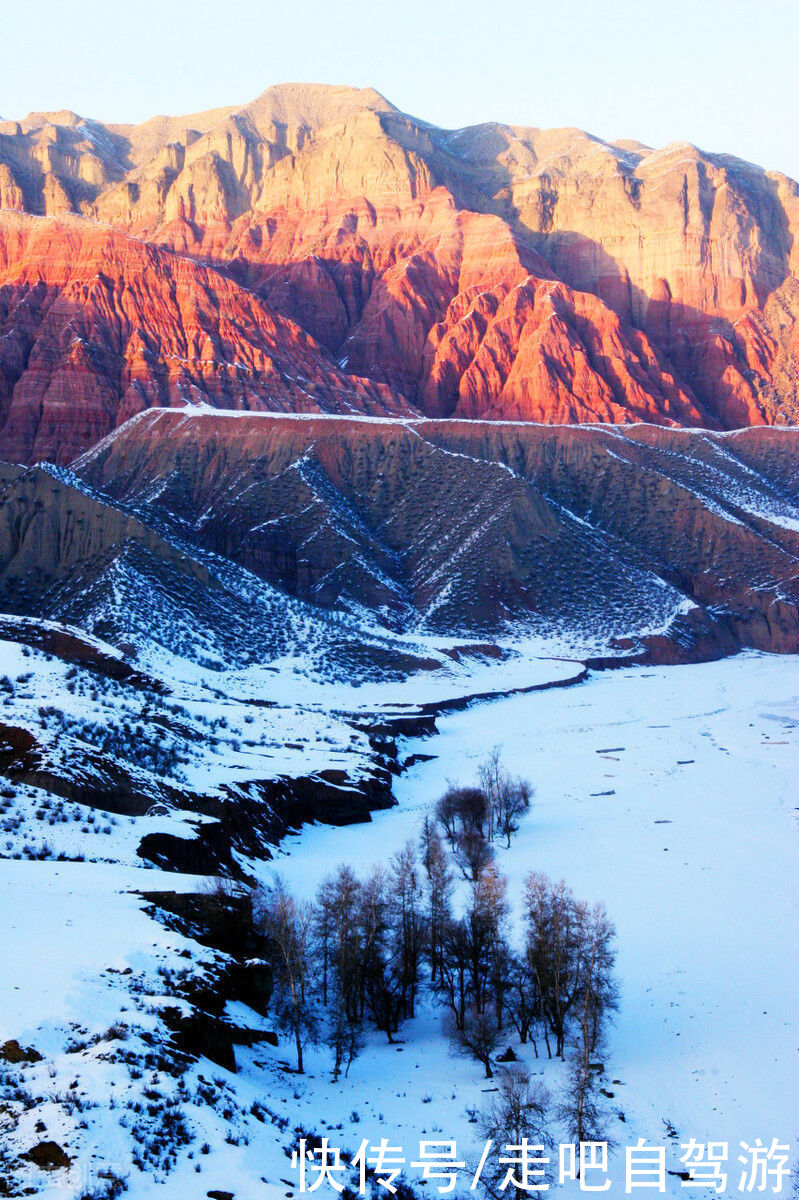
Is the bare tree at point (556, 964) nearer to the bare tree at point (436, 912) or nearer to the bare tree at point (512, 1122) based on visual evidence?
the bare tree at point (436, 912)

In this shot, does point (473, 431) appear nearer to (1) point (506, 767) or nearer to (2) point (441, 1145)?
(1) point (506, 767)

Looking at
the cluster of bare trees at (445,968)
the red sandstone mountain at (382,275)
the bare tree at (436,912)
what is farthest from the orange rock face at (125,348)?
the cluster of bare trees at (445,968)

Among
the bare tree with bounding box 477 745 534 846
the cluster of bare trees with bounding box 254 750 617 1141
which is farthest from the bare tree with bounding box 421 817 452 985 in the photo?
the bare tree with bounding box 477 745 534 846

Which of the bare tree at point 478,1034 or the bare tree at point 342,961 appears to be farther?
the bare tree at point 342,961

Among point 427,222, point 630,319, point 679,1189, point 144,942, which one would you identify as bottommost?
point 679,1189

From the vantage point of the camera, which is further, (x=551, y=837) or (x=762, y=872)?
(x=551, y=837)

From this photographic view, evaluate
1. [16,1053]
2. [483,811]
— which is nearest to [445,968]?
[16,1053]

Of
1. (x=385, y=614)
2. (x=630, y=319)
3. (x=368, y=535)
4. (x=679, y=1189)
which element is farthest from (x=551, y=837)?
(x=630, y=319)
